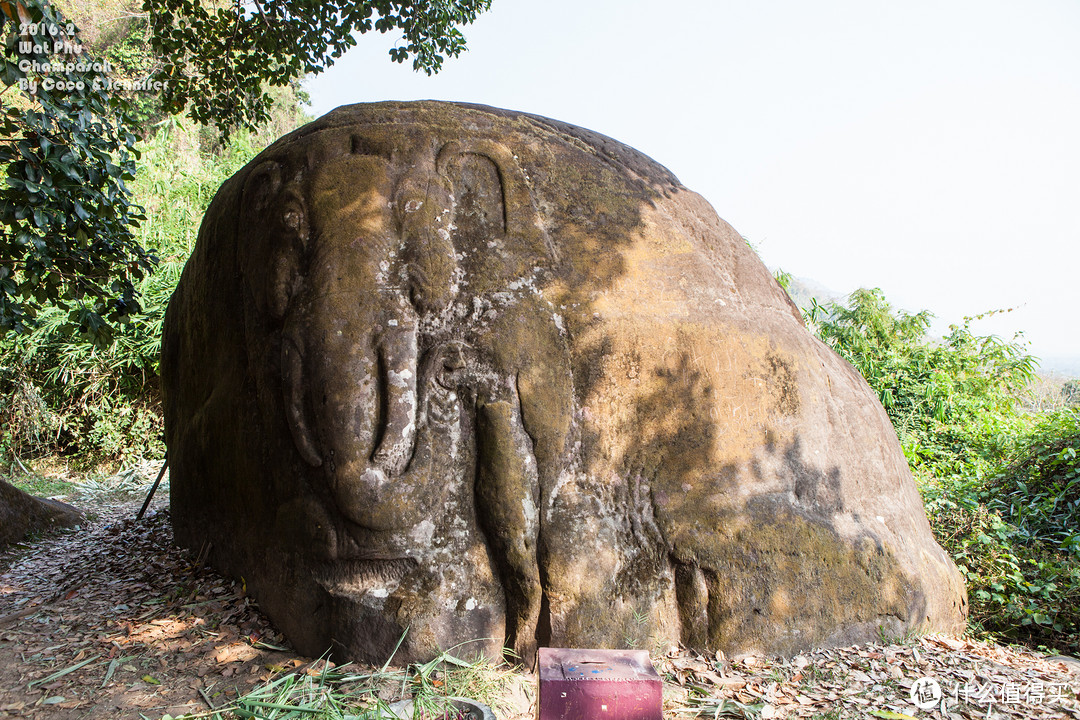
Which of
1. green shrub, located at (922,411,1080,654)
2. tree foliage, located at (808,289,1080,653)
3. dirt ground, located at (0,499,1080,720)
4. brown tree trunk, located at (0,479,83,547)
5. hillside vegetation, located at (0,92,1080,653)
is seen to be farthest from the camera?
hillside vegetation, located at (0,92,1080,653)

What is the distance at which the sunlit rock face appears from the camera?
292 centimetres

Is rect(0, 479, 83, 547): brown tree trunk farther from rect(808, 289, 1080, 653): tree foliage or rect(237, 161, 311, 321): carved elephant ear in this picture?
rect(808, 289, 1080, 653): tree foliage

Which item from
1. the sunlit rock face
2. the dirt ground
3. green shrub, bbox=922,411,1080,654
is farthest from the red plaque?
green shrub, bbox=922,411,1080,654

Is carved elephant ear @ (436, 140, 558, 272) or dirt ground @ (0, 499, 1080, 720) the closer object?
dirt ground @ (0, 499, 1080, 720)

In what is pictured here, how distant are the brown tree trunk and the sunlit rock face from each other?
259 cm

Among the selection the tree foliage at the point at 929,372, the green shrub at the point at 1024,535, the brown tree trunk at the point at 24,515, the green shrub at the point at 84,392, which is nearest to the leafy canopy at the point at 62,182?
the brown tree trunk at the point at 24,515

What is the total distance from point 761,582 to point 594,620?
0.77 meters

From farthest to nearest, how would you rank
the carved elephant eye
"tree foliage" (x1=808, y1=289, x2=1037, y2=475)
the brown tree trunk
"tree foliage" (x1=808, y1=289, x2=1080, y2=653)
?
"tree foliage" (x1=808, y1=289, x2=1037, y2=475), the brown tree trunk, "tree foliage" (x1=808, y1=289, x2=1080, y2=653), the carved elephant eye

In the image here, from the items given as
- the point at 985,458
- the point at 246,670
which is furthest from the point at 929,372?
the point at 246,670

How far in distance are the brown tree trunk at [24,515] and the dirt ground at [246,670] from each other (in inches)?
56.1

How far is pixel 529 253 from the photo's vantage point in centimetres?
320

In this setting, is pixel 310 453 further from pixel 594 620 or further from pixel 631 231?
pixel 631 231

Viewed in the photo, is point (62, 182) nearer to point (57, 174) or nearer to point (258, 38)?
point (57, 174)

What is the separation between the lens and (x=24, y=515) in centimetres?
527
